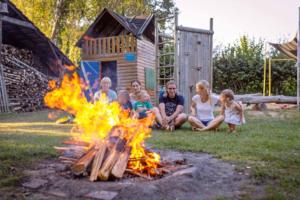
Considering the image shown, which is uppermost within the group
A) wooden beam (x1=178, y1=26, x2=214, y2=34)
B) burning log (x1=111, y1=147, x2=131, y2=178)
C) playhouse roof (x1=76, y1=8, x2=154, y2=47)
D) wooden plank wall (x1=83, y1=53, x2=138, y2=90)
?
playhouse roof (x1=76, y1=8, x2=154, y2=47)

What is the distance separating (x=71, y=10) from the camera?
24.7 meters

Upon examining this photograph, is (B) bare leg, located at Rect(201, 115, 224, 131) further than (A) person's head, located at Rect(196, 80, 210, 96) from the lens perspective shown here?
No

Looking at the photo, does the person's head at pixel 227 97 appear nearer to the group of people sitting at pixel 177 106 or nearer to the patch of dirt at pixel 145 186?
the group of people sitting at pixel 177 106

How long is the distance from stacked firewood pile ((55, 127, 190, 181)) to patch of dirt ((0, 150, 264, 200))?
0.10 meters

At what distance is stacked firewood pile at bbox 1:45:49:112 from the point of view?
14445mm

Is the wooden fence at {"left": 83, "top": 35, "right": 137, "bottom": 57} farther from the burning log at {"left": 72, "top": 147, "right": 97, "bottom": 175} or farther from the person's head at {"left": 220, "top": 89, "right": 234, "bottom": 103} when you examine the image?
the burning log at {"left": 72, "top": 147, "right": 97, "bottom": 175}

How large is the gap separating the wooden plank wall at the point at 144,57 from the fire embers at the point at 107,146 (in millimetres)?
12527

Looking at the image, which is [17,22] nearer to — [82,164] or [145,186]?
[82,164]

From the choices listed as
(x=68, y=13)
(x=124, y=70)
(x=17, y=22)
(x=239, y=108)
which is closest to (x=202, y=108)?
(x=239, y=108)

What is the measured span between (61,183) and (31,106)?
12.4 metres

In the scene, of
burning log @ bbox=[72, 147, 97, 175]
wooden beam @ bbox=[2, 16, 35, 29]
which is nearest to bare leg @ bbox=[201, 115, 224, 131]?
burning log @ bbox=[72, 147, 97, 175]

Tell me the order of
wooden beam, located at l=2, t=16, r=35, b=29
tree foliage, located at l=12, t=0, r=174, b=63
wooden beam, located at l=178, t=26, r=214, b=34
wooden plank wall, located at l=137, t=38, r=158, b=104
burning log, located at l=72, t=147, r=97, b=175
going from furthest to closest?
tree foliage, located at l=12, t=0, r=174, b=63
wooden plank wall, located at l=137, t=38, r=158, b=104
wooden beam, located at l=2, t=16, r=35, b=29
wooden beam, located at l=178, t=26, r=214, b=34
burning log, located at l=72, t=147, r=97, b=175

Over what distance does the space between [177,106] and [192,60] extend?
4.05 meters

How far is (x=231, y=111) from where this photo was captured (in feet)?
25.5
